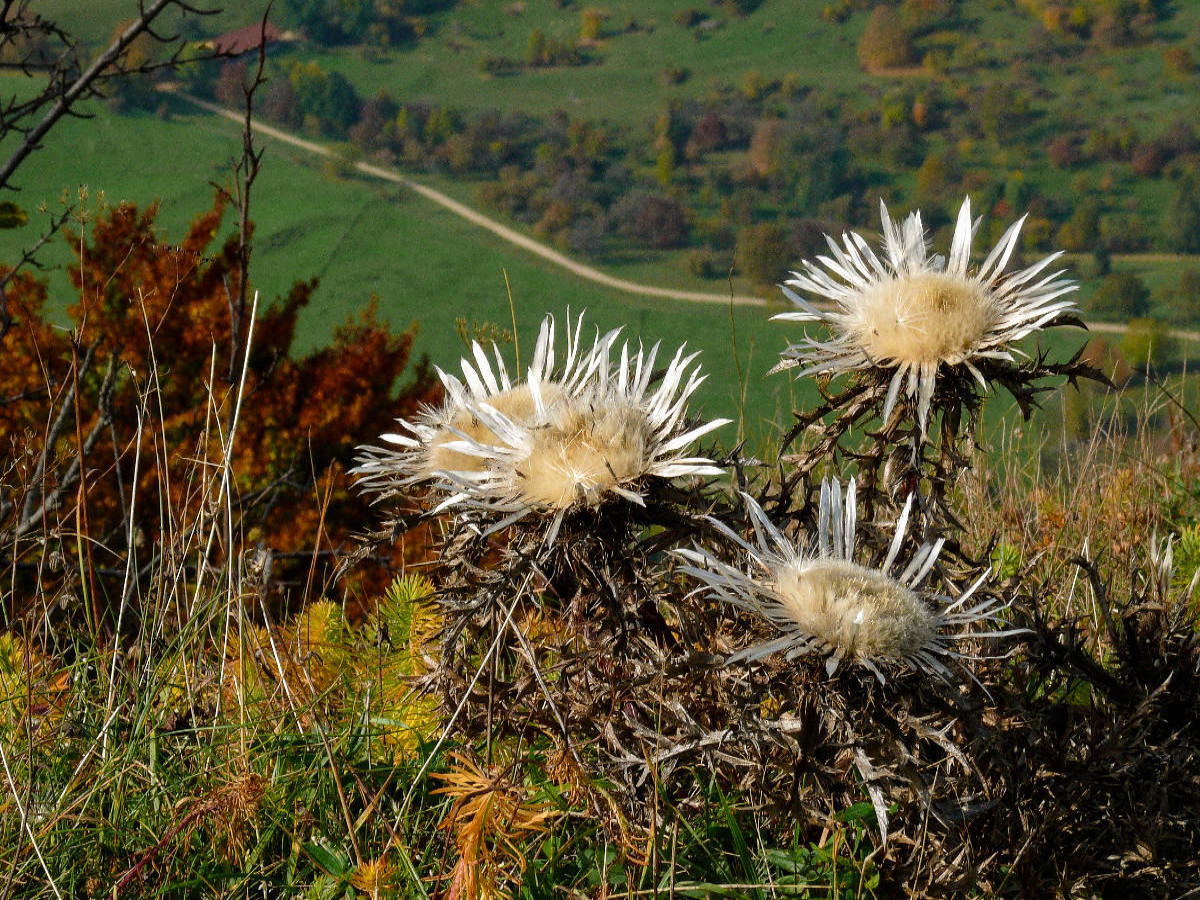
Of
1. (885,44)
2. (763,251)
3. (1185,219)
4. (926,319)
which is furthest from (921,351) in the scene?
(885,44)

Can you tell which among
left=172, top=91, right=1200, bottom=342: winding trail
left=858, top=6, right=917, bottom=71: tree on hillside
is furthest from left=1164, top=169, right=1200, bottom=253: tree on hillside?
left=858, top=6, right=917, bottom=71: tree on hillside

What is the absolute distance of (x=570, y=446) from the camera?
144 cm

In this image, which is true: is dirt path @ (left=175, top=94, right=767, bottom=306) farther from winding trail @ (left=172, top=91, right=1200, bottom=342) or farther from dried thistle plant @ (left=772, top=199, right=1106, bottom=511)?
dried thistle plant @ (left=772, top=199, right=1106, bottom=511)

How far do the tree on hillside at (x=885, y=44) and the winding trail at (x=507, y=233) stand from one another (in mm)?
13022

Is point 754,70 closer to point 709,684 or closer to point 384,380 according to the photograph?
point 384,380

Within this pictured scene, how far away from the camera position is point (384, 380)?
10.3 meters

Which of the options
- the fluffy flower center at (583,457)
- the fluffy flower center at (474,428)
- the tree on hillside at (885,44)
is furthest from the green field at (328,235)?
the fluffy flower center at (583,457)

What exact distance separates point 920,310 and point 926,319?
25 mm

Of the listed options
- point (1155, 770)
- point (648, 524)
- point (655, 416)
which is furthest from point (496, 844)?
point (1155, 770)

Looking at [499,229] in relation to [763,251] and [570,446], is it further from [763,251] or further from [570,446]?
[570,446]

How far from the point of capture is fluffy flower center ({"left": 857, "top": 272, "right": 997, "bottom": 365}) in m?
→ 1.59

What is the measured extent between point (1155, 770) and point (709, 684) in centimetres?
82

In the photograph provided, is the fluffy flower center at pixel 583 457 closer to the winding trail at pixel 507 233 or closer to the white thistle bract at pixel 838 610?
the white thistle bract at pixel 838 610

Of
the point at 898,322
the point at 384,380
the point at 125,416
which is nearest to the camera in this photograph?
the point at 898,322
